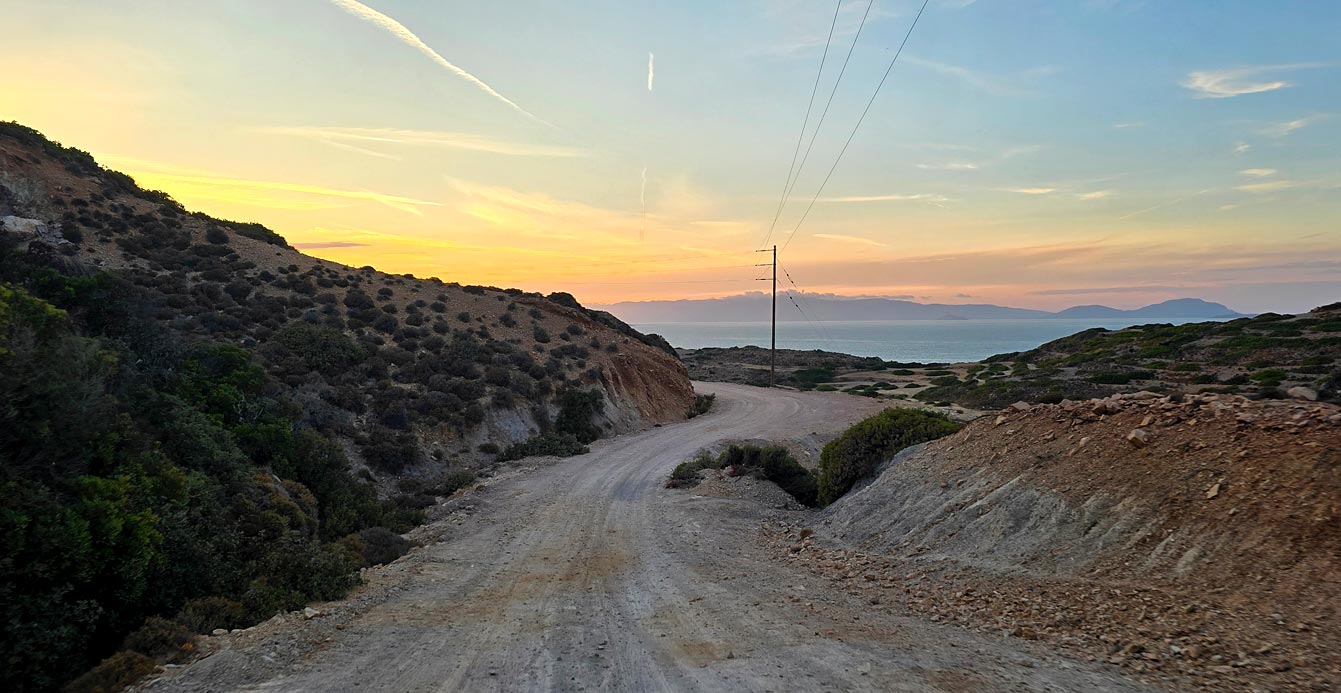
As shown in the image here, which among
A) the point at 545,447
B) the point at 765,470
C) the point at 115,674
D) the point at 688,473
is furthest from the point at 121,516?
the point at 545,447

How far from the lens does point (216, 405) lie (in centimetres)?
1392

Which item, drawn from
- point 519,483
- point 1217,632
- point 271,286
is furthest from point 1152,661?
point 271,286

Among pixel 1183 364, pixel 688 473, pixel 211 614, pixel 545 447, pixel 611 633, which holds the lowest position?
pixel 545 447

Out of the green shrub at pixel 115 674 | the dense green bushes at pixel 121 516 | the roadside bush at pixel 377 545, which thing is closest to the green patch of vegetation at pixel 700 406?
the dense green bushes at pixel 121 516

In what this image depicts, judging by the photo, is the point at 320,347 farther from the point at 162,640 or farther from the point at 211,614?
the point at 162,640

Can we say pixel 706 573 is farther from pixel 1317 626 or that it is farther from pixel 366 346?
pixel 366 346

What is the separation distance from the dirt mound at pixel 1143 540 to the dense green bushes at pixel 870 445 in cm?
260

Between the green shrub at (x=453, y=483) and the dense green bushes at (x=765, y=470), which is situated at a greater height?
the dense green bushes at (x=765, y=470)

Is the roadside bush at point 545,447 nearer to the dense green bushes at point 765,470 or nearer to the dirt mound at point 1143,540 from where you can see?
the dense green bushes at point 765,470

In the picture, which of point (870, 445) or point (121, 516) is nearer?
point (121, 516)

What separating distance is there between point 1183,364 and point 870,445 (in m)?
37.9

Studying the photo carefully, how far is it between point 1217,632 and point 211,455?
1374cm

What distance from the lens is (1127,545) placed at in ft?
24.6

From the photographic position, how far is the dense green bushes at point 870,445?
14070 mm
